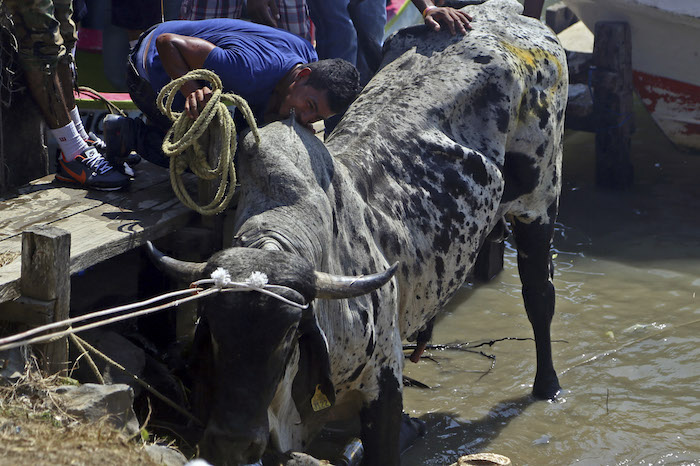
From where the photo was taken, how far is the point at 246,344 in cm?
288

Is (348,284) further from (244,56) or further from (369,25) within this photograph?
(369,25)

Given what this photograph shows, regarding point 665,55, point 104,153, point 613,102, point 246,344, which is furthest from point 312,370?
point 665,55

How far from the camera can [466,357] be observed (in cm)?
599

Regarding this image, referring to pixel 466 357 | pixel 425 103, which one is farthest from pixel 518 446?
pixel 425 103

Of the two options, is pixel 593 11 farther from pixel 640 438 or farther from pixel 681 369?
pixel 640 438

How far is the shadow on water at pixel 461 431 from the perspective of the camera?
4.73 metres

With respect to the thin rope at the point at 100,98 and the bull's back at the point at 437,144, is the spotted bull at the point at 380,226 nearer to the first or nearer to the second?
the bull's back at the point at 437,144

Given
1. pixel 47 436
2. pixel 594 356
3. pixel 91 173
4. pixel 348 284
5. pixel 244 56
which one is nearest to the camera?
pixel 47 436

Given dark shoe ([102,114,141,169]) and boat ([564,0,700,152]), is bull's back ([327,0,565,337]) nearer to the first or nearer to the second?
dark shoe ([102,114,141,169])

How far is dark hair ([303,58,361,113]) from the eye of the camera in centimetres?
400

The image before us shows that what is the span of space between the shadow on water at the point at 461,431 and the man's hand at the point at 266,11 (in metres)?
2.69

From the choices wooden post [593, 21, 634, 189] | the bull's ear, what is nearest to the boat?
wooden post [593, 21, 634, 189]

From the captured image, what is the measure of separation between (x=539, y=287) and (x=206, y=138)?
258 centimetres

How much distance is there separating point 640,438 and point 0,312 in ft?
11.3
